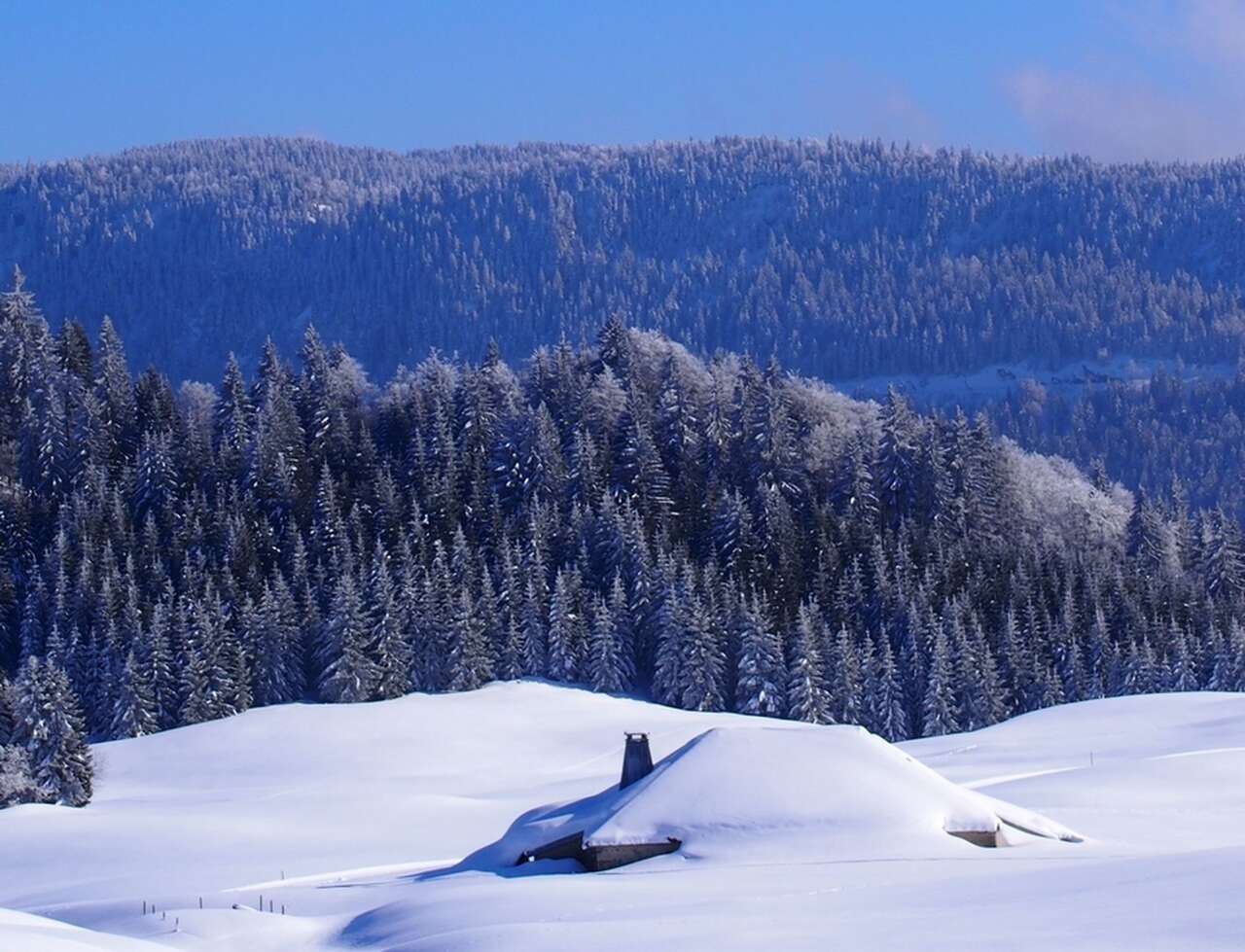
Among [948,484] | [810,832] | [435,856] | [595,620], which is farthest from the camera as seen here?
[948,484]

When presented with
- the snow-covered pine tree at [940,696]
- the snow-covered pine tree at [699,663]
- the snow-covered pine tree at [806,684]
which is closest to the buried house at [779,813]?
the snow-covered pine tree at [806,684]

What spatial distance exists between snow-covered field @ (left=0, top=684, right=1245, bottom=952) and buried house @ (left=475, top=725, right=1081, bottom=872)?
0.17ft

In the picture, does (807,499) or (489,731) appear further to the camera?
(807,499)

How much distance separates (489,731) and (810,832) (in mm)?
39563

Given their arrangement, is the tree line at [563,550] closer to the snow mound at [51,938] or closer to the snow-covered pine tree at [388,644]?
the snow-covered pine tree at [388,644]

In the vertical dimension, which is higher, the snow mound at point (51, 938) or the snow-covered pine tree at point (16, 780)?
the snow-covered pine tree at point (16, 780)

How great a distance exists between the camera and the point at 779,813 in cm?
3036

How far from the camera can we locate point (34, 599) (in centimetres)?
8312

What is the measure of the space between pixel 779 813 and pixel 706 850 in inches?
57.1

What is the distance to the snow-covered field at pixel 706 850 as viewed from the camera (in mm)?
20953

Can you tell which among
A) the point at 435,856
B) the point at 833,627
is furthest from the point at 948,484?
the point at 435,856

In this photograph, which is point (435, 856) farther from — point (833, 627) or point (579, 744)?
point (833, 627)

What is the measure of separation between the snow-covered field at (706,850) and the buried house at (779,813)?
0.05m

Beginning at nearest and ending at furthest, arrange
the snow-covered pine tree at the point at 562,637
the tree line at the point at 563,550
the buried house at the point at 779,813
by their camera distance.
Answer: the buried house at the point at 779,813 < the tree line at the point at 563,550 < the snow-covered pine tree at the point at 562,637
